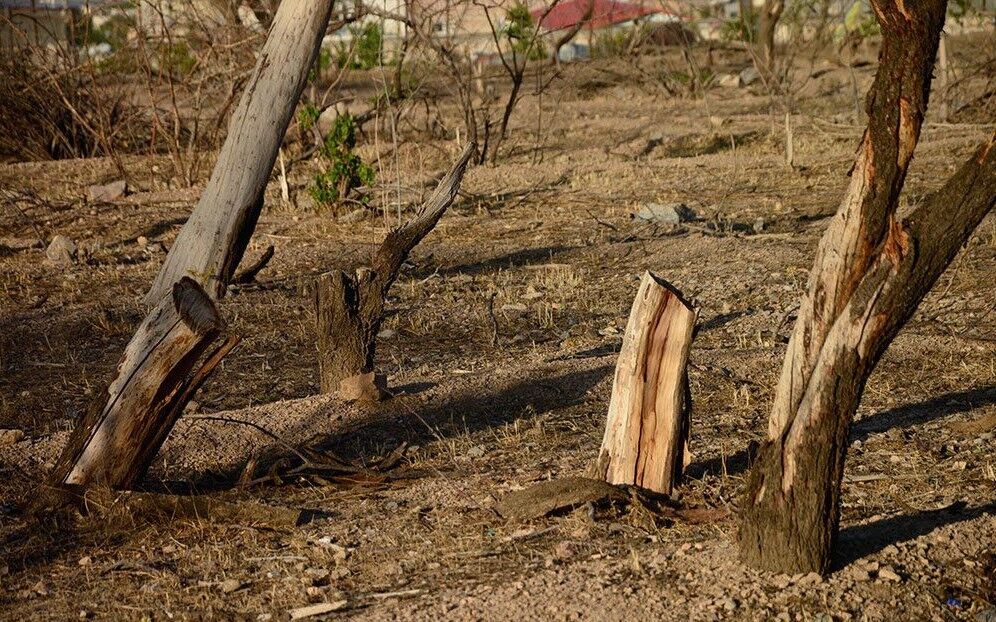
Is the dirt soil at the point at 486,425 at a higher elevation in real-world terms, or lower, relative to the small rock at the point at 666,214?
lower

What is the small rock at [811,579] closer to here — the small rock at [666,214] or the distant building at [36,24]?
the small rock at [666,214]

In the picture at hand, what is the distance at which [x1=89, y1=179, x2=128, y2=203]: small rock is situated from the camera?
1168 centimetres

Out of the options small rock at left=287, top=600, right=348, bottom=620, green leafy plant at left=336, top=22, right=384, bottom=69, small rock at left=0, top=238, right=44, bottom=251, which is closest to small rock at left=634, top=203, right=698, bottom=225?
green leafy plant at left=336, top=22, right=384, bottom=69

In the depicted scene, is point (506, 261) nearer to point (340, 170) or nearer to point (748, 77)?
point (340, 170)

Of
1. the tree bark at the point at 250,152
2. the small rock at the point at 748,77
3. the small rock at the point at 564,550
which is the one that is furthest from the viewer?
the small rock at the point at 748,77

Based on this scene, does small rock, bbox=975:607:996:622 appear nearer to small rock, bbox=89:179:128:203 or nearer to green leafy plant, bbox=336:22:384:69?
green leafy plant, bbox=336:22:384:69

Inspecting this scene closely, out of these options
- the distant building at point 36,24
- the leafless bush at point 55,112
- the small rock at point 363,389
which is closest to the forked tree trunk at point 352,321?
the small rock at point 363,389

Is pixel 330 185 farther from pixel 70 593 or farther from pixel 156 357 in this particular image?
pixel 70 593

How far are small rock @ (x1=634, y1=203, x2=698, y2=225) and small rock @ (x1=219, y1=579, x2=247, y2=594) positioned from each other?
6.52 metres

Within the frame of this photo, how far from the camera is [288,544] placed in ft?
13.5

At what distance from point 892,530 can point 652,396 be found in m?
0.82

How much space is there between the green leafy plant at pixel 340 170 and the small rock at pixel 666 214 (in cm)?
206

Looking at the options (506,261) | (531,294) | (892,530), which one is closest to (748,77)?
(506,261)

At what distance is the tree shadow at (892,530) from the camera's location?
3736mm
